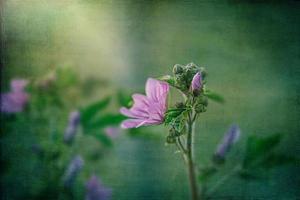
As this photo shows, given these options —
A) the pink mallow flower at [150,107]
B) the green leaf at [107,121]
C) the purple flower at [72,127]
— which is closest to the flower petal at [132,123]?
the pink mallow flower at [150,107]

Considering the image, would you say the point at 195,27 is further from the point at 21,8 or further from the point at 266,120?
the point at 21,8

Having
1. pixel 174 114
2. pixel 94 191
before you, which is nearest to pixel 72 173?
pixel 94 191

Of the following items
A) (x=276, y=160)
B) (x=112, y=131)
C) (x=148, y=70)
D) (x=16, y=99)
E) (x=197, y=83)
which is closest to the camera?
(x=197, y=83)

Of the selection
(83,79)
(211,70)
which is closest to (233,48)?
(211,70)

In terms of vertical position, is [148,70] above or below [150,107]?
above

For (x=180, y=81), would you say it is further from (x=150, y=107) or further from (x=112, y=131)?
(x=112, y=131)

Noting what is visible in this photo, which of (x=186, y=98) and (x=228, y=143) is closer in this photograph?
(x=186, y=98)
